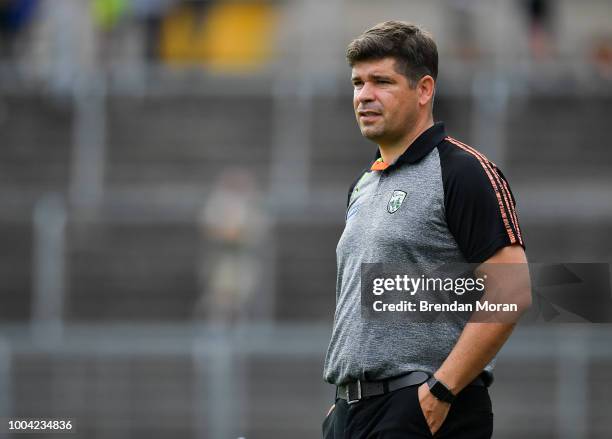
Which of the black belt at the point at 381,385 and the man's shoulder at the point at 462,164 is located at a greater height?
the man's shoulder at the point at 462,164

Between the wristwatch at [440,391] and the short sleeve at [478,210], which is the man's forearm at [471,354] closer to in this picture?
the wristwatch at [440,391]

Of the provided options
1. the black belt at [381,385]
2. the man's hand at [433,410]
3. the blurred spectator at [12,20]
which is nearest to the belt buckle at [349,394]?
the black belt at [381,385]

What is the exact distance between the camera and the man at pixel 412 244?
12.9ft

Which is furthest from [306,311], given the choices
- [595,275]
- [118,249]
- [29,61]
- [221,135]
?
[595,275]

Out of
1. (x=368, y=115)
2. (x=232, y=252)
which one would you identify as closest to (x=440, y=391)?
(x=368, y=115)

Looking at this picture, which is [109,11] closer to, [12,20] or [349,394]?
[12,20]

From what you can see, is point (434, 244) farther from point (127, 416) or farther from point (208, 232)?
point (208, 232)

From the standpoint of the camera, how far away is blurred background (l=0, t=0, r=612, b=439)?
417 inches

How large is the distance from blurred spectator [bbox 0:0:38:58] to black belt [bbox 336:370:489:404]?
14.5 meters

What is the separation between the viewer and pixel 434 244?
13.3 feet

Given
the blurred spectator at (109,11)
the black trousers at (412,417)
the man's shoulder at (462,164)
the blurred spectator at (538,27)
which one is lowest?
the black trousers at (412,417)

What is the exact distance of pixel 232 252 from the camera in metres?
13.8

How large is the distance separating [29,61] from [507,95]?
6587 mm

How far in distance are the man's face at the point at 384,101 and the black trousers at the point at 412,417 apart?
838mm
